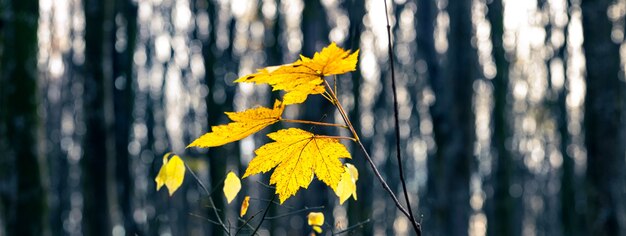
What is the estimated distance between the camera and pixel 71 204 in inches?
1151

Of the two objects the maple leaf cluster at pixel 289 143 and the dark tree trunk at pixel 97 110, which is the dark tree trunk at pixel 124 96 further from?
the maple leaf cluster at pixel 289 143

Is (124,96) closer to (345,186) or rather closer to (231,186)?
(231,186)

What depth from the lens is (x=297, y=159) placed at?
1257mm

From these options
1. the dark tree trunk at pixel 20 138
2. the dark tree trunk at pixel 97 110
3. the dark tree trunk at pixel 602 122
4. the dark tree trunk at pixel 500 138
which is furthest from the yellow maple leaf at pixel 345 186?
the dark tree trunk at pixel 500 138

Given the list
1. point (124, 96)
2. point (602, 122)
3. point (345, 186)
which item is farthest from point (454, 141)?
point (124, 96)

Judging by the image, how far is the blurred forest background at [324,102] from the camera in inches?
172

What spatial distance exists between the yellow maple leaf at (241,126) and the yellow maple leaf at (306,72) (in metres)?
0.04

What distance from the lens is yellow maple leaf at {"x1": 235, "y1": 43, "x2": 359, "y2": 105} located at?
1148 mm

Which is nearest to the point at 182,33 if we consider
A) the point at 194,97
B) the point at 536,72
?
the point at 194,97

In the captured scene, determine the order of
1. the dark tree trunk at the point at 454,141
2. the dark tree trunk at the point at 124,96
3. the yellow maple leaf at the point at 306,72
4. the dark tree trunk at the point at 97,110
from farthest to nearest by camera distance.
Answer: the dark tree trunk at the point at 124,96
the dark tree trunk at the point at 97,110
the dark tree trunk at the point at 454,141
the yellow maple leaf at the point at 306,72

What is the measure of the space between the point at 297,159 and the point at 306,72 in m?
0.16

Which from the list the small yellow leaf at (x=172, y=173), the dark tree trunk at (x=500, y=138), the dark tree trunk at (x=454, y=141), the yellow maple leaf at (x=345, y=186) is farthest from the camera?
the dark tree trunk at (x=500, y=138)

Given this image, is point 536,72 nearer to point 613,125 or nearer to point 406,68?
point 406,68

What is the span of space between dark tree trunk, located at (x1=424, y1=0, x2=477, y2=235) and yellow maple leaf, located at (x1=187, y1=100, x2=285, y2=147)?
15.8 ft
